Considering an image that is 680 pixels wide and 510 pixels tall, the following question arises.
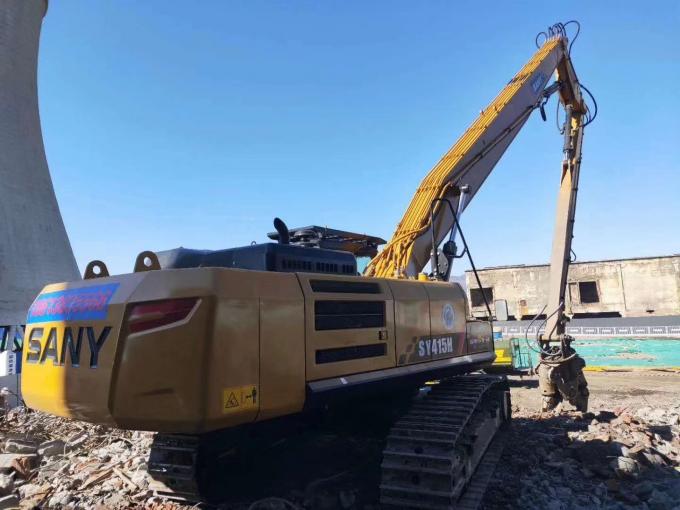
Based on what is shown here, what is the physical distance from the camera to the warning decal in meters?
3.04

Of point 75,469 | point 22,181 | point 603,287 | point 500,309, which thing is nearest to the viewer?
point 75,469

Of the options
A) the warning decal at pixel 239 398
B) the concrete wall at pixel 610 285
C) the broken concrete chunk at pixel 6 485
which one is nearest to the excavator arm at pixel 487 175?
the warning decal at pixel 239 398

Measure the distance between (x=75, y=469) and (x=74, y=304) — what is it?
3.80 m

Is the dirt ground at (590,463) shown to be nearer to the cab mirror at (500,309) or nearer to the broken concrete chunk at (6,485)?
the cab mirror at (500,309)

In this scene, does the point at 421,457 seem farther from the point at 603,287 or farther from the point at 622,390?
the point at 603,287

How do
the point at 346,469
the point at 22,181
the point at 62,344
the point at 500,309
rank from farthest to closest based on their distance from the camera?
the point at 22,181
the point at 500,309
the point at 346,469
the point at 62,344

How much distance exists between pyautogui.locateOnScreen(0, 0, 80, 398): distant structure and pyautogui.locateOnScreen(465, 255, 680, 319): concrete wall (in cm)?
2552

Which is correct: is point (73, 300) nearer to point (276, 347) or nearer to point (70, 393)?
point (70, 393)

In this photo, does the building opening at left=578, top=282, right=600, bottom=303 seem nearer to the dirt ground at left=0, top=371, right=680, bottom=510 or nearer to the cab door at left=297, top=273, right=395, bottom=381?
the dirt ground at left=0, top=371, right=680, bottom=510

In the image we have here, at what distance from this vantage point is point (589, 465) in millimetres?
5867

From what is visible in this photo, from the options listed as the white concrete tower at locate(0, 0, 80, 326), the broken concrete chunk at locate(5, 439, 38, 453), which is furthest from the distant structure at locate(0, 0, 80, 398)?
the broken concrete chunk at locate(5, 439, 38, 453)

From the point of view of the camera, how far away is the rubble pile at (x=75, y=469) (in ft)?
17.3

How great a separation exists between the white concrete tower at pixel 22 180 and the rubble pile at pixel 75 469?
767 inches

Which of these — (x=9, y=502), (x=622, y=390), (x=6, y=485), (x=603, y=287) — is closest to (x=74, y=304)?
(x=9, y=502)
